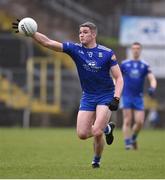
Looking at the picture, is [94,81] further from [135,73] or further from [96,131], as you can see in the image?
[135,73]

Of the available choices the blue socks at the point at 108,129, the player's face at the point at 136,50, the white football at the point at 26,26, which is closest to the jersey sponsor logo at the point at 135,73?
the player's face at the point at 136,50

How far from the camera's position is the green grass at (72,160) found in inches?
467

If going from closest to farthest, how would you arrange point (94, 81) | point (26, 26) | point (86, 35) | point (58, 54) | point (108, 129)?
point (26, 26), point (86, 35), point (94, 81), point (108, 129), point (58, 54)

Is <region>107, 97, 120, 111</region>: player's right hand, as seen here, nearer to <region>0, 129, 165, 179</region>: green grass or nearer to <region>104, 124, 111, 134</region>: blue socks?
<region>104, 124, 111, 134</region>: blue socks

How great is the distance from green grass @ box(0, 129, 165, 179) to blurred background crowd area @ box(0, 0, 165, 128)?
1237cm

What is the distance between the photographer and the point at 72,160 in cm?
1494

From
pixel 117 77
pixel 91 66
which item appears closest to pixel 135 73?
pixel 117 77

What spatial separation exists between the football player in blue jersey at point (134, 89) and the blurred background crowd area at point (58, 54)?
14251 millimetres

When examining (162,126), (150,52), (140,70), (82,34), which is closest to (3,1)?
(150,52)

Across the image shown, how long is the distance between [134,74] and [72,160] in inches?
210

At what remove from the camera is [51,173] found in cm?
1196

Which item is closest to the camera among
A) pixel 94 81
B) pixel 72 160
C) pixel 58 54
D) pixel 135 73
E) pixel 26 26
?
pixel 26 26

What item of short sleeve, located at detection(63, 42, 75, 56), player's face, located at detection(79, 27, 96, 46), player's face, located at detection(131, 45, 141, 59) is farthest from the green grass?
player's face, located at detection(131, 45, 141, 59)

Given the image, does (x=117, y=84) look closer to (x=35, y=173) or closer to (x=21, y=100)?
(x=35, y=173)
